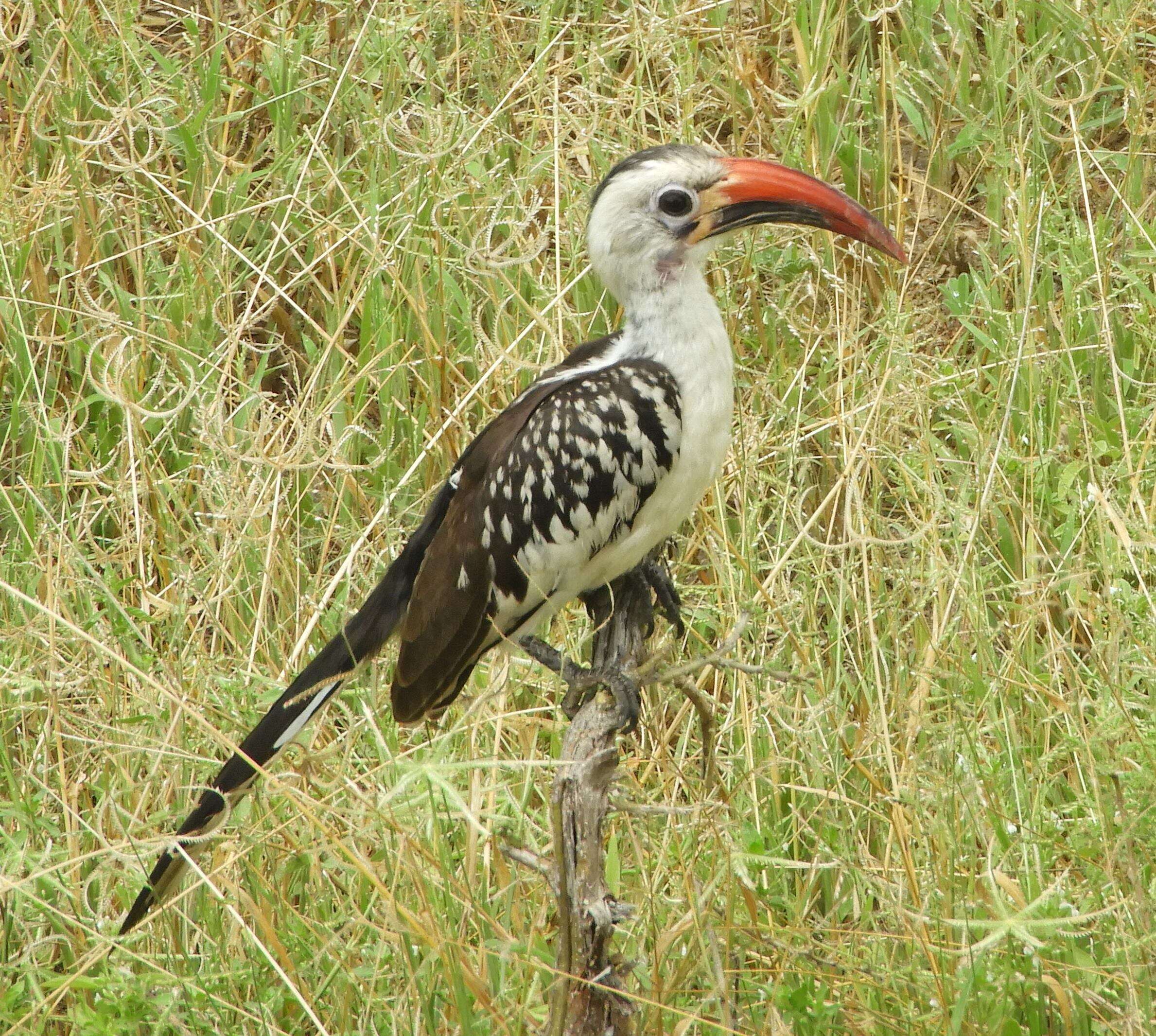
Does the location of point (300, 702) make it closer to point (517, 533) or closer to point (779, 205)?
point (517, 533)

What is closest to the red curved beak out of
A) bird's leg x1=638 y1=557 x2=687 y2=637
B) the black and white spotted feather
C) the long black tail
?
the black and white spotted feather

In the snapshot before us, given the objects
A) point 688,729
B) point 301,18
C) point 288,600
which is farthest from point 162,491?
point 301,18

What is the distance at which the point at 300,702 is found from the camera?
3.17 m

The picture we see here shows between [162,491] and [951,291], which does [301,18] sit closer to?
[162,491]

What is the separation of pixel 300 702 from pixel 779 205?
4.98 ft

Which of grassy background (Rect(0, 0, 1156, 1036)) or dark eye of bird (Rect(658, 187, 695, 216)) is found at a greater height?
dark eye of bird (Rect(658, 187, 695, 216))

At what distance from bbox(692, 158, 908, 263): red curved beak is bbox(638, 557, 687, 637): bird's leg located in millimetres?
752

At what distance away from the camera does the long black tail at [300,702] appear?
117 inches

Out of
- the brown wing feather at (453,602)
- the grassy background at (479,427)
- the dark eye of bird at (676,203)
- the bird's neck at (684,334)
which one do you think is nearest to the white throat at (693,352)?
the bird's neck at (684,334)

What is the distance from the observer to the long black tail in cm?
298

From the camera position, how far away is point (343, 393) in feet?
12.9

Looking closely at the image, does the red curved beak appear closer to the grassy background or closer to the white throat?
the white throat

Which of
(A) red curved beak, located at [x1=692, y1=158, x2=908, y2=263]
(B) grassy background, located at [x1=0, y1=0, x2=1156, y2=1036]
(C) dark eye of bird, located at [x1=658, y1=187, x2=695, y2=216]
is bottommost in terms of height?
(B) grassy background, located at [x1=0, y1=0, x2=1156, y2=1036]

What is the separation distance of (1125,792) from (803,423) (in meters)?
1.79
